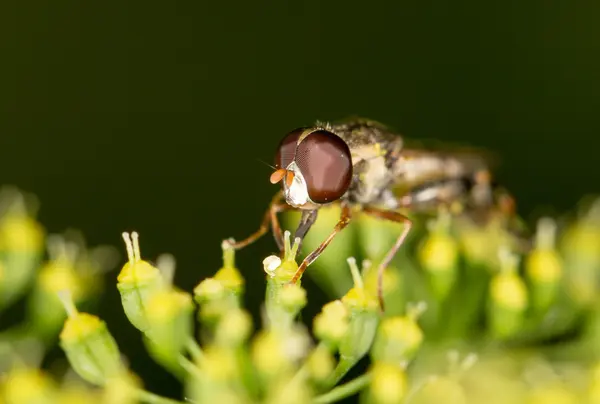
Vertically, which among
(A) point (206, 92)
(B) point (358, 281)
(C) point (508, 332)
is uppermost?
(A) point (206, 92)

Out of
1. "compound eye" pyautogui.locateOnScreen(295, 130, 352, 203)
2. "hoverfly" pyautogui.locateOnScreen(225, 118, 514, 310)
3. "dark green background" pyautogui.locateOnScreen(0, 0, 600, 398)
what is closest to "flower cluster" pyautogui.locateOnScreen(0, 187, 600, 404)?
"hoverfly" pyautogui.locateOnScreen(225, 118, 514, 310)

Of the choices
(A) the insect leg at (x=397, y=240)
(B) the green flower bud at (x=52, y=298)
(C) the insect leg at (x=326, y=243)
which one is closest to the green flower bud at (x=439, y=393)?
(A) the insect leg at (x=397, y=240)

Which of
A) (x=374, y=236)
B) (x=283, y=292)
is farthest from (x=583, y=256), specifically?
(x=283, y=292)

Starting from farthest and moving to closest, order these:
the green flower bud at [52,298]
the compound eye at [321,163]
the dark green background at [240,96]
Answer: the dark green background at [240,96]
the green flower bud at [52,298]
the compound eye at [321,163]

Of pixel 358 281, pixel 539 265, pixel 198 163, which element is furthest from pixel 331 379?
pixel 198 163

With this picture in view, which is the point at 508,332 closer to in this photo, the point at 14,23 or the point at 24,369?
the point at 24,369

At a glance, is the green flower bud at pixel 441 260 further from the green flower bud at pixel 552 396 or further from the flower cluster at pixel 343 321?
the green flower bud at pixel 552 396
